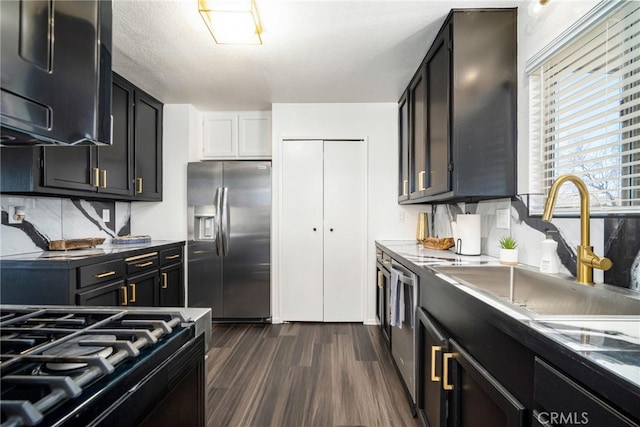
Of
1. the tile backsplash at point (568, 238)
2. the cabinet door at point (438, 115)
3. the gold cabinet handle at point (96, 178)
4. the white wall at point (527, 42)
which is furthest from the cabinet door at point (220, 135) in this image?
the white wall at point (527, 42)

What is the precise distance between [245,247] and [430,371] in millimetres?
2279

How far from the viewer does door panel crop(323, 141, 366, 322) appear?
129 inches

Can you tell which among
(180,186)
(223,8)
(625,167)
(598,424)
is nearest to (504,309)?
(598,424)

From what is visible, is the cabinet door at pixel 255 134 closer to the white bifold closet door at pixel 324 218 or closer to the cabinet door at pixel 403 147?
the white bifold closet door at pixel 324 218

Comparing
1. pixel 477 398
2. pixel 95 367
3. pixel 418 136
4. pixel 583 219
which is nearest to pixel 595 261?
pixel 583 219

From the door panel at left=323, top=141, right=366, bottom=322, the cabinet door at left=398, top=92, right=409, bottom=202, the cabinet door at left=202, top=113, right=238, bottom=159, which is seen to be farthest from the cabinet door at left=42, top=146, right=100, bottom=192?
the cabinet door at left=398, top=92, right=409, bottom=202

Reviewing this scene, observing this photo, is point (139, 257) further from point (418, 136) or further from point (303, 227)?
point (418, 136)

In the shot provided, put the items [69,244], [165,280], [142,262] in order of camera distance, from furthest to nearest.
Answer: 1. [165,280]
2. [142,262]
3. [69,244]

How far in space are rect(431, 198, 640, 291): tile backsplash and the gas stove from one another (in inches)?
59.4

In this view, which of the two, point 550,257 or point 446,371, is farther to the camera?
point 550,257

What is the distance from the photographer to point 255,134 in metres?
3.53

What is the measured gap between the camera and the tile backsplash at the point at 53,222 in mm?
2076

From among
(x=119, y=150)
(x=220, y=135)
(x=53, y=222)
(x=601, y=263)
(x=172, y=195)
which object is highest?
(x=220, y=135)

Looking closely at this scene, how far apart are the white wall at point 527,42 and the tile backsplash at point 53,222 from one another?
3403 mm
